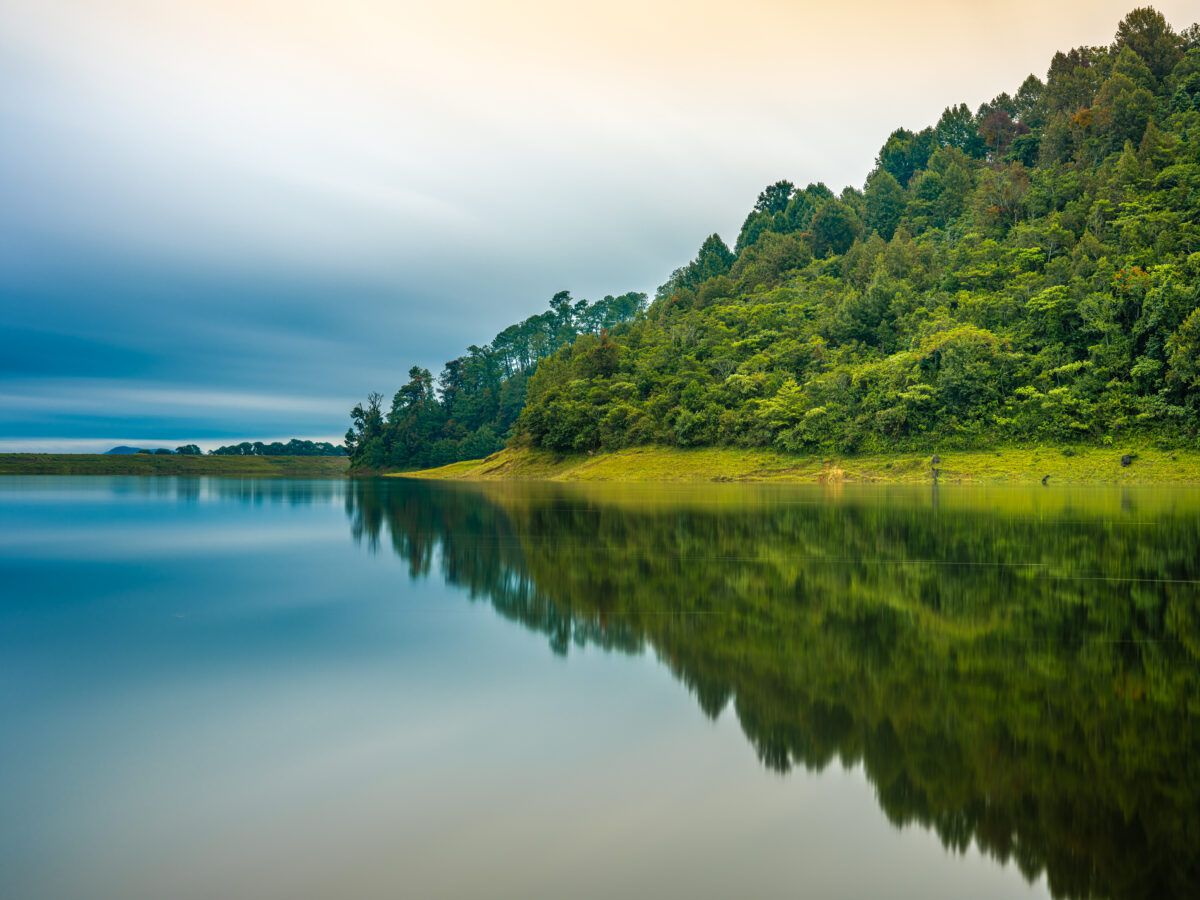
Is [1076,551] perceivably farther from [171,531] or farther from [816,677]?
[171,531]

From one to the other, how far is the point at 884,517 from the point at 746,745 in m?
22.8

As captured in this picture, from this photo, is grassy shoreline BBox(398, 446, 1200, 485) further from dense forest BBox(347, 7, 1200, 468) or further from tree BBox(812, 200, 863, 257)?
tree BBox(812, 200, 863, 257)

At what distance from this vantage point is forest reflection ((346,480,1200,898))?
16.1ft

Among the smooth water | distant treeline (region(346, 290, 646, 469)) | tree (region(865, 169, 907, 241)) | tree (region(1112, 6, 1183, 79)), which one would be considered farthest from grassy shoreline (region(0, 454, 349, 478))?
tree (region(1112, 6, 1183, 79))

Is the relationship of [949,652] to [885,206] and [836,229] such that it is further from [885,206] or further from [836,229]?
[885,206]

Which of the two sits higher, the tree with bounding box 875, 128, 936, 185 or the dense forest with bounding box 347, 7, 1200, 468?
the tree with bounding box 875, 128, 936, 185

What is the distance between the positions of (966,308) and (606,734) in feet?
243

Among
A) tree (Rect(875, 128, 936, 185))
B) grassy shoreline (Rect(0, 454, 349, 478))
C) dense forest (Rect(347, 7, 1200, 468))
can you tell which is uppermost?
tree (Rect(875, 128, 936, 185))

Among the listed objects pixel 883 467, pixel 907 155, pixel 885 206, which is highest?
pixel 907 155

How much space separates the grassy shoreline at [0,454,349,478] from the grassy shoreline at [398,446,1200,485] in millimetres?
54217

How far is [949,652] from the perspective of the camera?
8750 mm

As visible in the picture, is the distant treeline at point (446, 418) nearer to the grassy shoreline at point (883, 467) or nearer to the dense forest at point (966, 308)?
the dense forest at point (966, 308)

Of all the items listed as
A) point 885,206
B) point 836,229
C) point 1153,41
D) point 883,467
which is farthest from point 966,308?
point 1153,41

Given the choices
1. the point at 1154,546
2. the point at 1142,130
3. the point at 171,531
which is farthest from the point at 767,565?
the point at 1142,130
